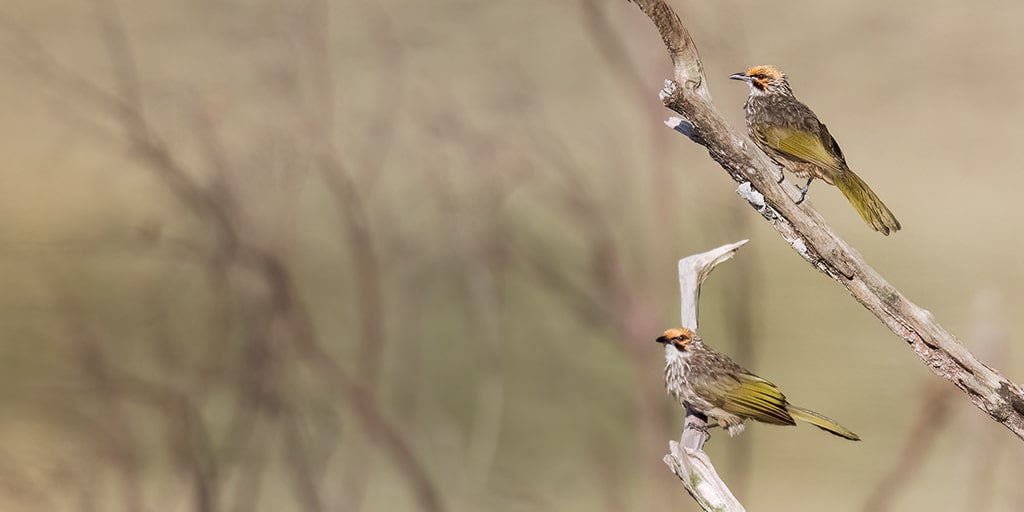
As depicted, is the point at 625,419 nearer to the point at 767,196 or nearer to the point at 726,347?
the point at 726,347

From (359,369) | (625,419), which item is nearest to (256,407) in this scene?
(359,369)

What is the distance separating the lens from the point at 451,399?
1906mm

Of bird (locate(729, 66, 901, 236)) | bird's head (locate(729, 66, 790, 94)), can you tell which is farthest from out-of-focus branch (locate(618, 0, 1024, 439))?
bird's head (locate(729, 66, 790, 94))

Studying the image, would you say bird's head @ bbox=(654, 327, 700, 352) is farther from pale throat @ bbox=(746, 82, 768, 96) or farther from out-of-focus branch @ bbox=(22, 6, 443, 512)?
out-of-focus branch @ bbox=(22, 6, 443, 512)

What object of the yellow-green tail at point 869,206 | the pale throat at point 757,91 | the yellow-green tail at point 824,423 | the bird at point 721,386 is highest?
the pale throat at point 757,91

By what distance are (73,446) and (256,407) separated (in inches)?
13.2

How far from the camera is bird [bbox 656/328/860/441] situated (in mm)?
568

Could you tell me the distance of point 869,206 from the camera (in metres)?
0.51

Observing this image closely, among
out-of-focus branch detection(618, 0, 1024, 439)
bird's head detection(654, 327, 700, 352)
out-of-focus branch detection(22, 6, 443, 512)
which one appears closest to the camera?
out-of-focus branch detection(618, 0, 1024, 439)

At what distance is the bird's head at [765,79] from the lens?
2.01 ft

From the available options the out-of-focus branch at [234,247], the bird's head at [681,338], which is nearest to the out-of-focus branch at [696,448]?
the bird's head at [681,338]

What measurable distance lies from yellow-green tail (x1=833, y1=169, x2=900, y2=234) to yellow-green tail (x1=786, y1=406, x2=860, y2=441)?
0.30ft

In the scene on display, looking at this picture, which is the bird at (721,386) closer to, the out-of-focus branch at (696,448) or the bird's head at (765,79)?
the out-of-focus branch at (696,448)

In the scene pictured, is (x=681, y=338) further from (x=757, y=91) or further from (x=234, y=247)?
(x=234, y=247)
